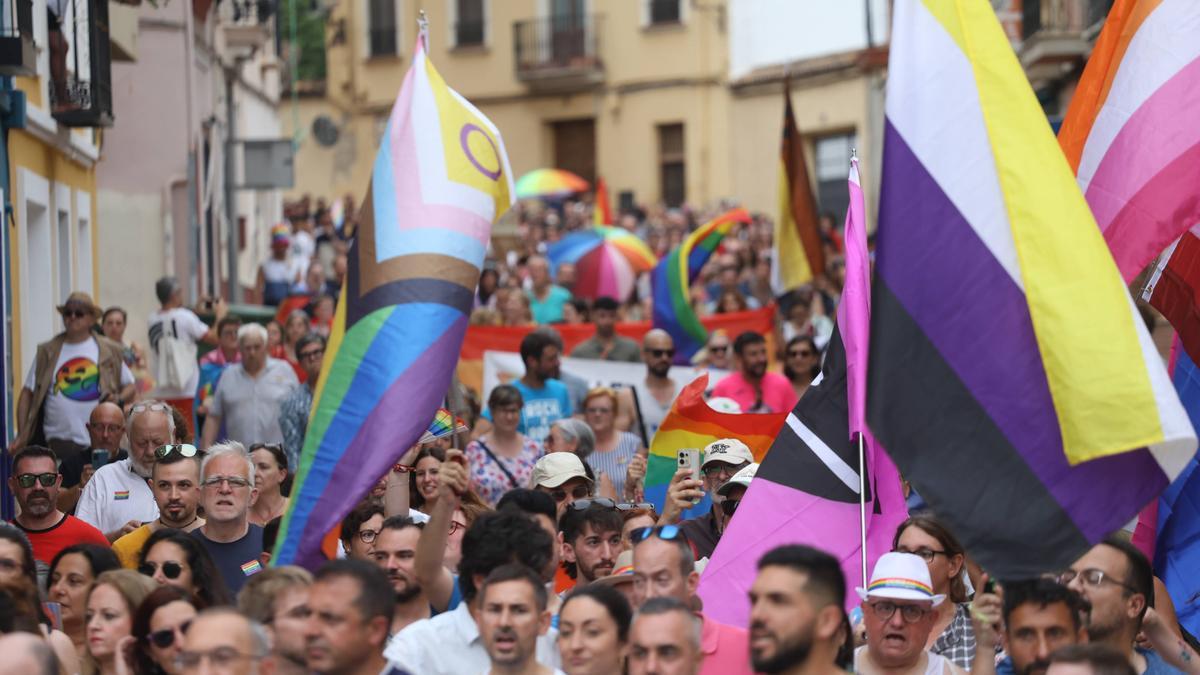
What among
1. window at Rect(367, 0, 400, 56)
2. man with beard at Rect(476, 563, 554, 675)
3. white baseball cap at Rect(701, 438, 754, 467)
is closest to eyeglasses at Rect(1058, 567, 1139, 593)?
man with beard at Rect(476, 563, 554, 675)

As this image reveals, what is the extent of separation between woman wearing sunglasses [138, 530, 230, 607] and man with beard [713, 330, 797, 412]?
19.4 feet

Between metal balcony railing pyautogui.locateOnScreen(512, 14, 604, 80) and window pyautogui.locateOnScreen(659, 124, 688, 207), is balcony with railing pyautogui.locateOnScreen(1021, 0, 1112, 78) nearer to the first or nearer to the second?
window pyautogui.locateOnScreen(659, 124, 688, 207)

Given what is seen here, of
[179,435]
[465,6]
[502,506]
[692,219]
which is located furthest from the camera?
[465,6]

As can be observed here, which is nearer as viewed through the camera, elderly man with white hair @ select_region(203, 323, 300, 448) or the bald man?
the bald man

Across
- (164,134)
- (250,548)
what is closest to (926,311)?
(250,548)

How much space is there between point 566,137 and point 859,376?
125 ft

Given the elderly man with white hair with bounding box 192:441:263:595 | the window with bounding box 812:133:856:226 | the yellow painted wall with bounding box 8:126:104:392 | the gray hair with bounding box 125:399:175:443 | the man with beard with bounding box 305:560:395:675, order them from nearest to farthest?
1. the man with beard with bounding box 305:560:395:675
2. the elderly man with white hair with bounding box 192:441:263:595
3. the gray hair with bounding box 125:399:175:443
4. the yellow painted wall with bounding box 8:126:104:392
5. the window with bounding box 812:133:856:226

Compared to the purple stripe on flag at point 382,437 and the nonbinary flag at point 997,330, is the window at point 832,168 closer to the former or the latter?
the purple stripe on flag at point 382,437

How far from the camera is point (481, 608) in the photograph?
644 centimetres

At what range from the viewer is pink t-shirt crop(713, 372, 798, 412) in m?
13.0

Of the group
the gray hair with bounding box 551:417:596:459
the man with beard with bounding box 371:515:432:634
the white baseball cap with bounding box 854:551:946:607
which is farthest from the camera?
the gray hair with bounding box 551:417:596:459

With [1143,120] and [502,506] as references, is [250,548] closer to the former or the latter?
[502,506]

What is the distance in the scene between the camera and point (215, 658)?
5.97 meters

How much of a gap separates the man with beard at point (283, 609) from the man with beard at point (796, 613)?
1.35 meters
